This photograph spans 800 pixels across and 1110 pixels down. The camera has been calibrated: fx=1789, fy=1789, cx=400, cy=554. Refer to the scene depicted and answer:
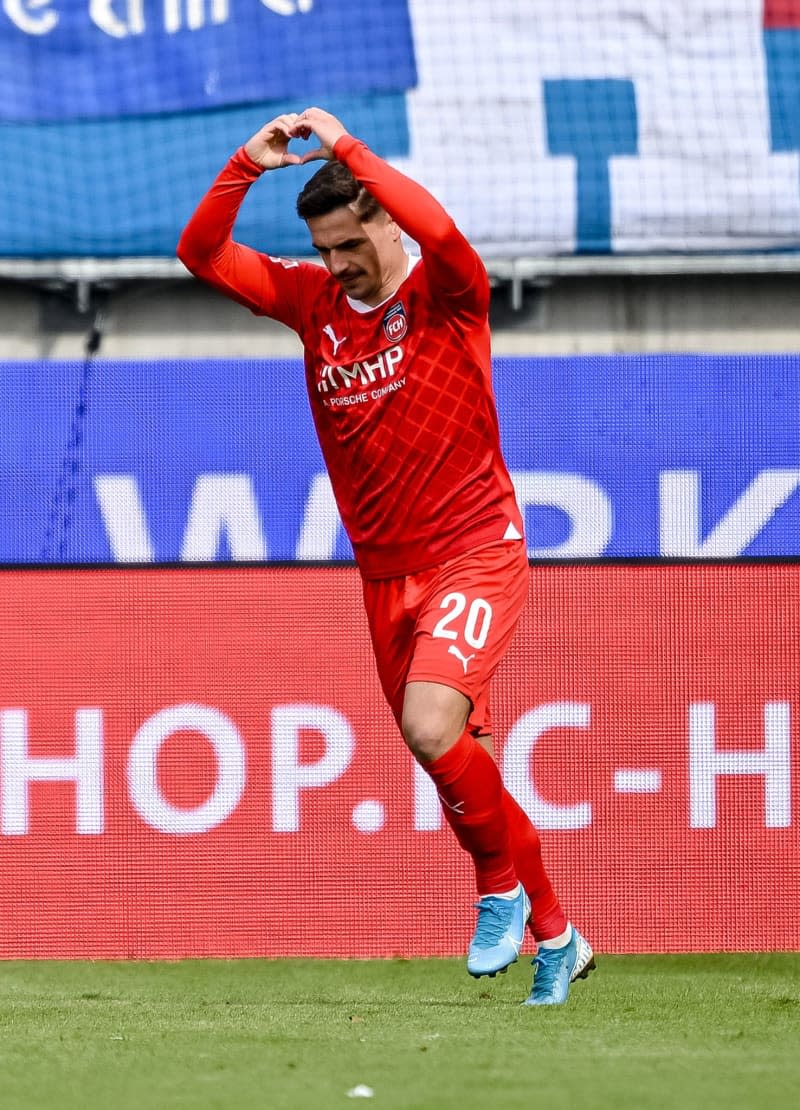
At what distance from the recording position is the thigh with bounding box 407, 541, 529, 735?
3730 mm

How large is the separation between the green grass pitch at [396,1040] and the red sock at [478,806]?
319mm

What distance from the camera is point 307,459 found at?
626 centimetres

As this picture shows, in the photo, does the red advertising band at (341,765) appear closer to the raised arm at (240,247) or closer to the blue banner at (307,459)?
the blue banner at (307,459)

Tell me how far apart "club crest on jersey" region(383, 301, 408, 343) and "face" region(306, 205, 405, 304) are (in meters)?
0.04

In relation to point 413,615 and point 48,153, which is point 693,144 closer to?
point 48,153

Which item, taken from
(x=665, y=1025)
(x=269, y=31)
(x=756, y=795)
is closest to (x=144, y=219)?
(x=269, y=31)

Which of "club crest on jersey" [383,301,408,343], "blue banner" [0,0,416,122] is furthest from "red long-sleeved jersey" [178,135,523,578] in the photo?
"blue banner" [0,0,416,122]

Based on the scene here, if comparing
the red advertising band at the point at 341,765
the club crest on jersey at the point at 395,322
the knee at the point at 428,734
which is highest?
the club crest on jersey at the point at 395,322

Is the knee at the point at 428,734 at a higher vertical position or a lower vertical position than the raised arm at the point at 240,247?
lower

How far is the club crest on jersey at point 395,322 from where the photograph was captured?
3867mm

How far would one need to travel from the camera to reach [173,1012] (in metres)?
4.46

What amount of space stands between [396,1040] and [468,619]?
87 centimetres

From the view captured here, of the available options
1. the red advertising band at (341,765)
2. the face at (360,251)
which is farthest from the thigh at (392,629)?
the red advertising band at (341,765)

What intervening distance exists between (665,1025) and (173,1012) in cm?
128
